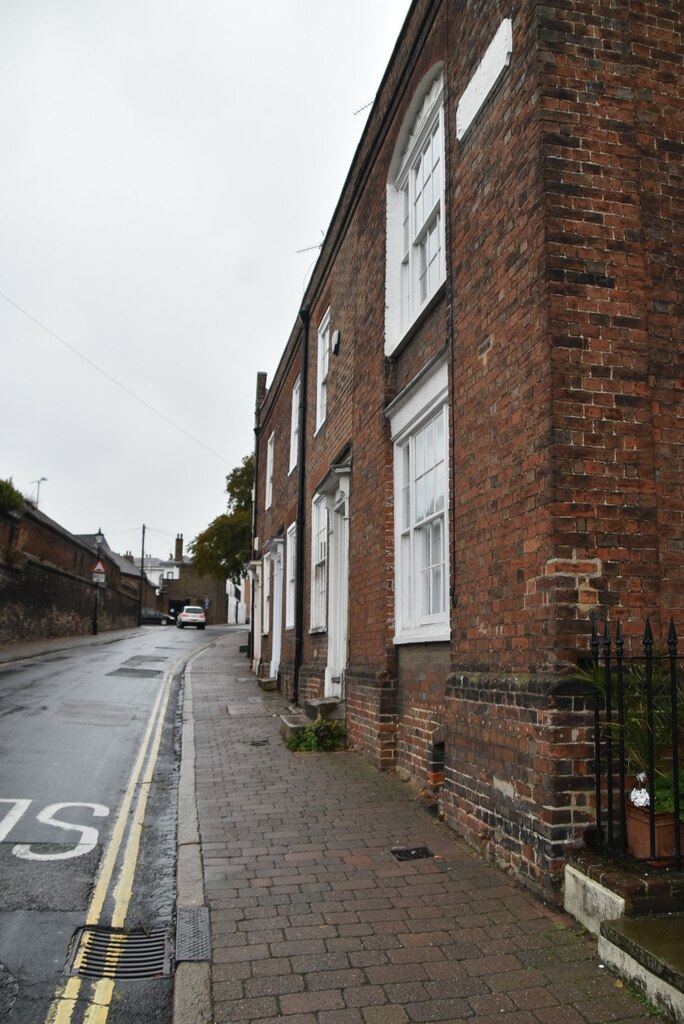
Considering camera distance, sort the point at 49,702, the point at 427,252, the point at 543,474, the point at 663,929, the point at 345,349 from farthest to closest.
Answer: the point at 49,702 < the point at 345,349 < the point at 427,252 < the point at 543,474 < the point at 663,929

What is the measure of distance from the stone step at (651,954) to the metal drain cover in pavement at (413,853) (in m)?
1.72

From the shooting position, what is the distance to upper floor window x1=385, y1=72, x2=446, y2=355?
25.1ft

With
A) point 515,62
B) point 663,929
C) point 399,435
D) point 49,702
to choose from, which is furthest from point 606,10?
point 49,702

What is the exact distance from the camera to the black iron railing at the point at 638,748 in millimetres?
3953

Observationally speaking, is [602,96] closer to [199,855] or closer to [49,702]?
[199,855]

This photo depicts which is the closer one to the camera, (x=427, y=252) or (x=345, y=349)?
(x=427, y=252)

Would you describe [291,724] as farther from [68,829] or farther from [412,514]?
[68,829]

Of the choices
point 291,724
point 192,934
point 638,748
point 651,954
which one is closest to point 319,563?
point 291,724

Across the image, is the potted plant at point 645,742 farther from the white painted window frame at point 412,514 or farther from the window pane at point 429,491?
the window pane at point 429,491

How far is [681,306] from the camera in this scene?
5.10 meters

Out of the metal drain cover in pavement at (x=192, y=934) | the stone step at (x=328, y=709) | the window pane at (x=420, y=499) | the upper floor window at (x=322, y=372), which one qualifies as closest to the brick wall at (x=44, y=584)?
the upper floor window at (x=322, y=372)

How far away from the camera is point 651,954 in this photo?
320 cm

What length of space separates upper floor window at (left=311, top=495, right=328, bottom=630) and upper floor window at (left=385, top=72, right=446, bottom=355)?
4.11 metres

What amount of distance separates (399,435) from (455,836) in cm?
395
